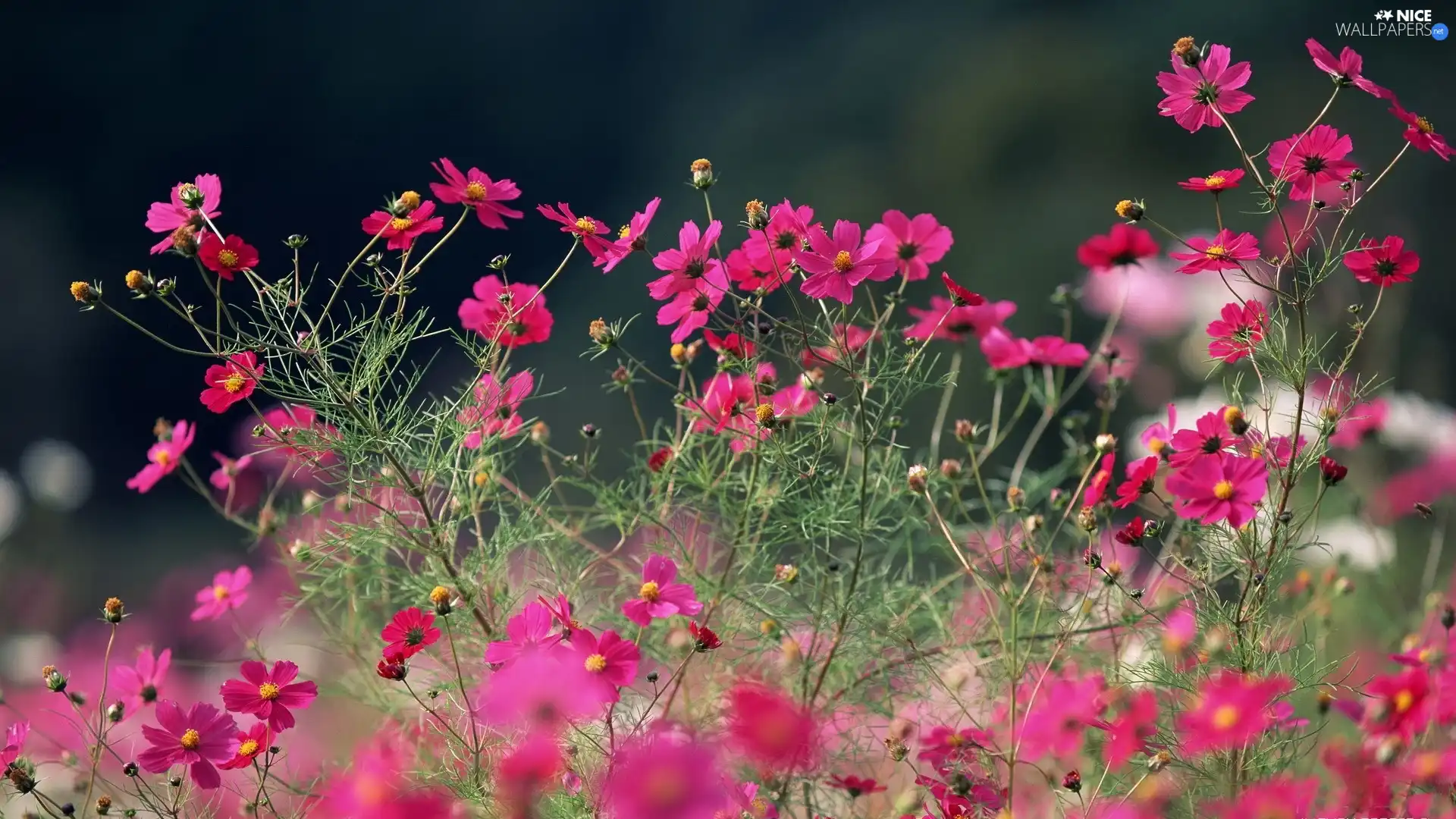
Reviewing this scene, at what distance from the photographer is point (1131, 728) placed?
49 centimetres

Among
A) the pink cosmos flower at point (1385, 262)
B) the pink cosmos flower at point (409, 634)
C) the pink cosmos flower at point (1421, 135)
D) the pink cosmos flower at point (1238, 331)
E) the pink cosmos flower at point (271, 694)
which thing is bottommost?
the pink cosmos flower at point (271, 694)

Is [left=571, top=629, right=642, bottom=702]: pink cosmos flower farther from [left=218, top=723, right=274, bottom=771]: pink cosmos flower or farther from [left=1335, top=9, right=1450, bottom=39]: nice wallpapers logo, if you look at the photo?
[left=1335, top=9, right=1450, bottom=39]: nice wallpapers logo

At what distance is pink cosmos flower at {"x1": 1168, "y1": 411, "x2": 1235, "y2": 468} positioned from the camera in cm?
58

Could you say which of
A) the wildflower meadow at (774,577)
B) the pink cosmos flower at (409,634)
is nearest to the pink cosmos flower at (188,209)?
the wildflower meadow at (774,577)

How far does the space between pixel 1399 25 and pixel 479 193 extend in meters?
1.72

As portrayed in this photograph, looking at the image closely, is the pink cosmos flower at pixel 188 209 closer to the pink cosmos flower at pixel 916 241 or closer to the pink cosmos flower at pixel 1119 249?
the pink cosmos flower at pixel 916 241

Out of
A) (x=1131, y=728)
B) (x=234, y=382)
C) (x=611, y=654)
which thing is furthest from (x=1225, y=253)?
(x=234, y=382)

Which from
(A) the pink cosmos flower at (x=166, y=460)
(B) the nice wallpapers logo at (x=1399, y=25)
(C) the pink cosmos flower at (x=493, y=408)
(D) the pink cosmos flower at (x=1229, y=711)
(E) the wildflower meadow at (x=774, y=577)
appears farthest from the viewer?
(B) the nice wallpapers logo at (x=1399, y=25)

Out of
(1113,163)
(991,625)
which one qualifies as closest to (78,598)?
(991,625)

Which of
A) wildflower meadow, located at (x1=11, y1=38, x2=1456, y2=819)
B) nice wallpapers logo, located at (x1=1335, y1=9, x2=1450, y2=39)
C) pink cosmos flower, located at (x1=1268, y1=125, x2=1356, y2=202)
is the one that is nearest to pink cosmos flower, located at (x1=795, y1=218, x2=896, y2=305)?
wildflower meadow, located at (x1=11, y1=38, x2=1456, y2=819)

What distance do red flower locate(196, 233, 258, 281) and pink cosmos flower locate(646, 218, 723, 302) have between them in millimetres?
200

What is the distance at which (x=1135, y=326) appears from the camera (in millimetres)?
1919

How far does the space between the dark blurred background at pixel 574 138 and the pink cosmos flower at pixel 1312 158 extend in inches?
80.2

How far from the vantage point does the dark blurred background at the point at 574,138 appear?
284 cm
